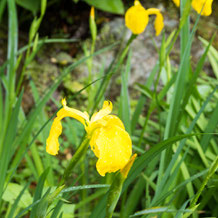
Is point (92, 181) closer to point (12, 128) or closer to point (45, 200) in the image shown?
point (12, 128)

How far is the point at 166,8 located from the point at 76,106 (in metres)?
1.15

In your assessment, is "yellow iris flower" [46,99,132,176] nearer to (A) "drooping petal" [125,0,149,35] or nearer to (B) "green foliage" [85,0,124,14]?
(A) "drooping petal" [125,0,149,35]

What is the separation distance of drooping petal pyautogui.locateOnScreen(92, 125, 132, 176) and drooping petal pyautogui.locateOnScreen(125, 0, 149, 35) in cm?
59

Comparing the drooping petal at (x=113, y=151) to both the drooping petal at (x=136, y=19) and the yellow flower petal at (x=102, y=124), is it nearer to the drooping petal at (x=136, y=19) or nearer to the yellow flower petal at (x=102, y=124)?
the yellow flower petal at (x=102, y=124)

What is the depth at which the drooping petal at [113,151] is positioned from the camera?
0.52 metres

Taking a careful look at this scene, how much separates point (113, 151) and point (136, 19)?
0.66 metres

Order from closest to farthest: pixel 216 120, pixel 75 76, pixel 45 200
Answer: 1. pixel 45 200
2. pixel 216 120
3. pixel 75 76

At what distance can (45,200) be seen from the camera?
1.77 ft

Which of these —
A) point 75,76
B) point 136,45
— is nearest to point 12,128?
point 75,76

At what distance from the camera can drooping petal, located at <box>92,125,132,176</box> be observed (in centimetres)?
52

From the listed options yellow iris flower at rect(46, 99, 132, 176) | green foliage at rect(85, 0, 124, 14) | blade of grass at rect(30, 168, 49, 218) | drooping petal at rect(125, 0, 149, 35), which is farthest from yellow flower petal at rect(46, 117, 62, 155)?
green foliage at rect(85, 0, 124, 14)

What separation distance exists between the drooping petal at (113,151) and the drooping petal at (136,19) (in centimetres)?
59

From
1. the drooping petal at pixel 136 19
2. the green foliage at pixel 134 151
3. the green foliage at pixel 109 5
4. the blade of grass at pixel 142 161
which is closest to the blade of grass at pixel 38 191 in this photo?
the green foliage at pixel 134 151

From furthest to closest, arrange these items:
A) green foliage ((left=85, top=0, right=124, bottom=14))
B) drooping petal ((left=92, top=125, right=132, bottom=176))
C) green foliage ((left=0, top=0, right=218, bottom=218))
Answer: green foliage ((left=85, top=0, right=124, bottom=14))
green foliage ((left=0, top=0, right=218, bottom=218))
drooping petal ((left=92, top=125, right=132, bottom=176))
